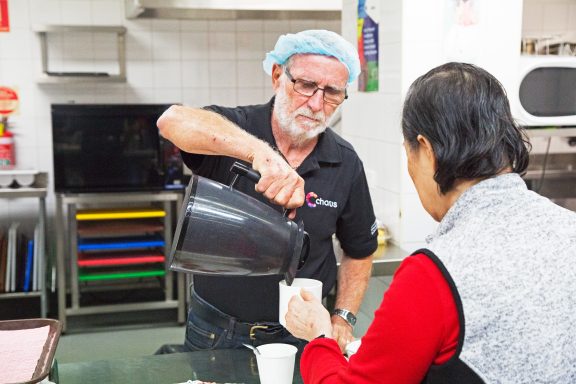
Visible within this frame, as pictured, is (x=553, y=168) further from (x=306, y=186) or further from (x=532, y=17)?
(x=306, y=186)

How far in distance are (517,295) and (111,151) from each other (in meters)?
3.47

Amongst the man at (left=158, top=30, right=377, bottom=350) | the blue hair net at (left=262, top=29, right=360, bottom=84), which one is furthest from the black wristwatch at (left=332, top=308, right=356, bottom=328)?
the blue hair net at (left=262, top=29, right=360, bottom=84)

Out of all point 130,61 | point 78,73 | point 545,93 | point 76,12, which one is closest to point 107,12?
point 76,12

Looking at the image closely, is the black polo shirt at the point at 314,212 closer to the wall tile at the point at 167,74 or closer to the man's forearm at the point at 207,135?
the man's forearm at the point at 207,135

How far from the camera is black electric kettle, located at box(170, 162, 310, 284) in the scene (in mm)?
1291

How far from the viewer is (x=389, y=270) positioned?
2.66m

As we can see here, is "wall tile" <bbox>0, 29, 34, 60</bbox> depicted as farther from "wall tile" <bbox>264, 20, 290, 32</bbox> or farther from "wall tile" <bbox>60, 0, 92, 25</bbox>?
"wall tile" <bbox>264, 20, 290, 32</bbox>

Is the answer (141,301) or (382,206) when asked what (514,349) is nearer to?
(382,206)

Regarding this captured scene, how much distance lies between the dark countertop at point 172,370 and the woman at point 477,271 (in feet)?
1.79

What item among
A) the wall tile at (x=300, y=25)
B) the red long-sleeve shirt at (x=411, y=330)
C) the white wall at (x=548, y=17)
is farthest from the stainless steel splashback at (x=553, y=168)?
the red long-sleeve shirt at (x=411, y=330)

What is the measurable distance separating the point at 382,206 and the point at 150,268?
1.76 meters

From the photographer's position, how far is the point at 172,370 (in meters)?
1.61

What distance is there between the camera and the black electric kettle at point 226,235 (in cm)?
129

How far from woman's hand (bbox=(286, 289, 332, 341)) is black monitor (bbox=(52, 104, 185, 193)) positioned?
279 centimetres
